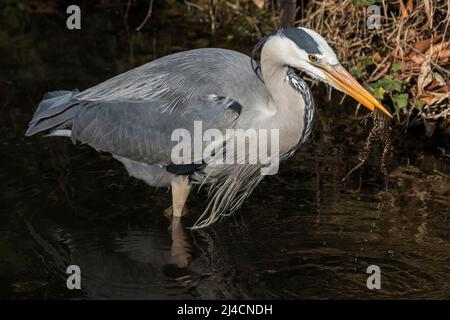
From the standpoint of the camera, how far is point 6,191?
6.19 metres

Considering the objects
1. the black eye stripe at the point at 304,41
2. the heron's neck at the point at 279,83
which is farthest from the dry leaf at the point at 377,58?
the black eye stripe at the point at 304,41

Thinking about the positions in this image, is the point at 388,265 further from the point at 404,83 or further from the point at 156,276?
the point at 404,83

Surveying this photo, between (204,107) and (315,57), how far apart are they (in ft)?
2.75

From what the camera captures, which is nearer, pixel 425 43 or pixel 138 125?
pixel 138 125

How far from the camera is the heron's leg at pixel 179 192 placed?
230 inches

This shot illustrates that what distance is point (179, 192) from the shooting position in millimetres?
5848

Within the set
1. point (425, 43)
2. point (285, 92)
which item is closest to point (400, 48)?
point (425, 43)

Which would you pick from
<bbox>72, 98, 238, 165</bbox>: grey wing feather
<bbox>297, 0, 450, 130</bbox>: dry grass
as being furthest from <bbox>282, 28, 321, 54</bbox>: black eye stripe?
<bbox>297, 0, 450, 130</bbox>: dry grass

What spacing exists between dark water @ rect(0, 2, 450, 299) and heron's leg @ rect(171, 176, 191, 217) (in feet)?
0.33

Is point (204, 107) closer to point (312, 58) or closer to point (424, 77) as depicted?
point (312, 58)

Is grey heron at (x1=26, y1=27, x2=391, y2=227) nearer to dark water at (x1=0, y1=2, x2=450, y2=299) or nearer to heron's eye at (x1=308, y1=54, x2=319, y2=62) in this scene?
heron's eye at (x1=308, y1=54, x2=319, y2=62)

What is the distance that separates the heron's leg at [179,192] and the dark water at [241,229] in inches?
3.9

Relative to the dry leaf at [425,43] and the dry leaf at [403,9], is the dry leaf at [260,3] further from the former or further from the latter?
the dry leaf at [425,43]

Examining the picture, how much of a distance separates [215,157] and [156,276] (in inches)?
33.8
